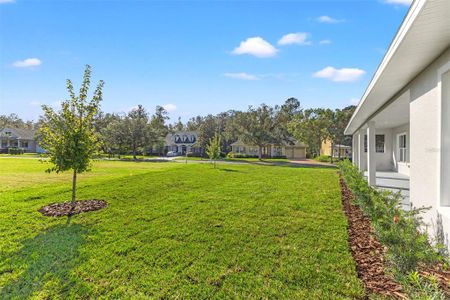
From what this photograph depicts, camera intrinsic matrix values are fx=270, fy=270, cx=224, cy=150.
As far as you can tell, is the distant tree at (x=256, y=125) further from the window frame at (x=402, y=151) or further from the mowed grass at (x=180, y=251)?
the mowed grass at (x=180, y=251)

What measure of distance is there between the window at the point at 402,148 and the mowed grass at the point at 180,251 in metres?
10.8

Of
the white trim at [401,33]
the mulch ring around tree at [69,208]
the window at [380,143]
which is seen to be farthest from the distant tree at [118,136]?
the white trim at [401,33]

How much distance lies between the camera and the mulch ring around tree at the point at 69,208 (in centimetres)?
689

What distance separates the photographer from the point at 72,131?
23.4ft

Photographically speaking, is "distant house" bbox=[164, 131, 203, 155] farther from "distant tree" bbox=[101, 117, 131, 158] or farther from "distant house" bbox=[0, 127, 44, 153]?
"distant house" bbox=[0, 127, 44, 153]

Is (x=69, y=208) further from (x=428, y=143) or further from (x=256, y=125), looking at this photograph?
(x=256, y=125)

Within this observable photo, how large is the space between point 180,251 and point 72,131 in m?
4.70

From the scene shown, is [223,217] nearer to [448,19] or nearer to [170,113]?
[448,19]

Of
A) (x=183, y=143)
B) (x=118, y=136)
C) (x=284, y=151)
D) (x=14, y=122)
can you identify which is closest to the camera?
(x=118, y=136)

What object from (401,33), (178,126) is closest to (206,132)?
(178,126)

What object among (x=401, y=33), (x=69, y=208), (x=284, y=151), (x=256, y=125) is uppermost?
(x=256, y=125)

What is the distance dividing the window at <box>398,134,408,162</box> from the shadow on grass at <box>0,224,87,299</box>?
55.6 ft

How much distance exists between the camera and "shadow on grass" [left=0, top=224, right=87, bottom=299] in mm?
3574

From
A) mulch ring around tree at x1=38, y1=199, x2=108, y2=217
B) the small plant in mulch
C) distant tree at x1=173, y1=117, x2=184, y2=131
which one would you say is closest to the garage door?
distant tree at x1=173, y1=117, x2=184, y2=131
